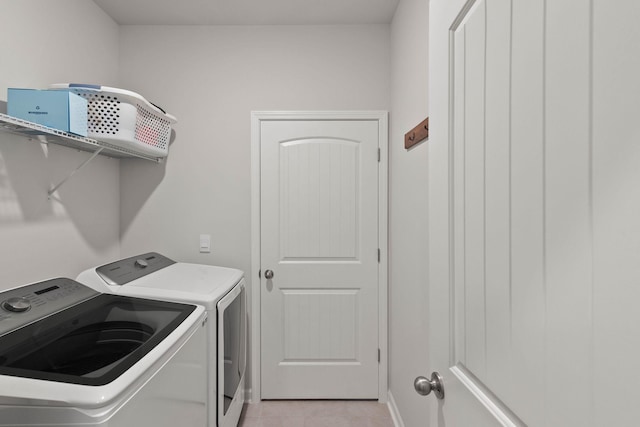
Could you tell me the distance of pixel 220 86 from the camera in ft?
7.53

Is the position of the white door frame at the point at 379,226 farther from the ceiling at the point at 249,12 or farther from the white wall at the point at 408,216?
the ceiling at the point at 249,12

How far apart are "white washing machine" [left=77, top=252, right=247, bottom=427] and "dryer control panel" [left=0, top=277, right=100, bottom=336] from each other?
5.0 inches

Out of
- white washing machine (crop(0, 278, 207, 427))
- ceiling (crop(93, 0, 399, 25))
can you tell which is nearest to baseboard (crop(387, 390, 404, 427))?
white washing machine (crop(0, 278, 207, 427))

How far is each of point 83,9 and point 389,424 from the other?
10.2 ft

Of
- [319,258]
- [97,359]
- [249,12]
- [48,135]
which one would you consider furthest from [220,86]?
[97,359]

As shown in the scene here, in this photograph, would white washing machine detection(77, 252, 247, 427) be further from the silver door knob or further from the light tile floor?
the silver door knob

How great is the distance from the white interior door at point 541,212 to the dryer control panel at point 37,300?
1467mm

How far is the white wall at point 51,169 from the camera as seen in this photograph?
148 cm

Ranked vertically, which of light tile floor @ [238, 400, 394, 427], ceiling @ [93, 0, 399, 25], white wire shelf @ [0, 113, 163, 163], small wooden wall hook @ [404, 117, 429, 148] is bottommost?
light tile floor @ [238, 400, 394, 427]

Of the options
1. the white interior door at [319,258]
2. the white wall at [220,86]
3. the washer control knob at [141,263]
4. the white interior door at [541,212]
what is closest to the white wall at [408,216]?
the white interior door at [319,258]

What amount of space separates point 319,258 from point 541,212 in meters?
1.90

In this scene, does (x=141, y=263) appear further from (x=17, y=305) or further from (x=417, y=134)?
(x=417, y=134)

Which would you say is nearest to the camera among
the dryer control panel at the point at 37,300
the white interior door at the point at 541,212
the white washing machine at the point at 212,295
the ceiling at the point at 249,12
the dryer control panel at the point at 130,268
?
the white interior door at the point at 541,212

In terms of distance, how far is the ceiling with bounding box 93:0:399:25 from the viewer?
6.72 feet
